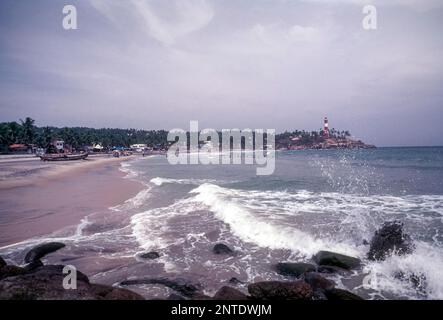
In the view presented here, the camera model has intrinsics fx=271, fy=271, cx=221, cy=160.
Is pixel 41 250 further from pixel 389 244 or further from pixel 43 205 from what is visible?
pixel 389 244

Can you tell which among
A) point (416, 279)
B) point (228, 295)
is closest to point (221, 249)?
point (228, 295)

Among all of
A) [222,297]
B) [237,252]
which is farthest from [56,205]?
[222,297]

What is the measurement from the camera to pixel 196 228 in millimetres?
12172

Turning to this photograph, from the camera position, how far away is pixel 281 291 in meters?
5.68

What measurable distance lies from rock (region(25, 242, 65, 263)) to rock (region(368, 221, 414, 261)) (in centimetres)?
1008

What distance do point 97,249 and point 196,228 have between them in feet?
14.0

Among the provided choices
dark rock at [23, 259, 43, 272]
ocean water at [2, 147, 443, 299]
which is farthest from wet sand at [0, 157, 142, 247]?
dark rock at [23, 259, 43, 272]

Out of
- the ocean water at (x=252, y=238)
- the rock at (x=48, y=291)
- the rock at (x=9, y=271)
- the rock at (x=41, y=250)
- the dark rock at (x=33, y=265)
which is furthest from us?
the rock at (x=41, y=250)

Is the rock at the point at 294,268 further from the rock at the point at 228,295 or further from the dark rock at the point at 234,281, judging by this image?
the rock at the point at 228,295

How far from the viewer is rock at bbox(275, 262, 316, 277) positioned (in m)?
7.58

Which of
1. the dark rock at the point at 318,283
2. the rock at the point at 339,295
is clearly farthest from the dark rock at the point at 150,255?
the rock at the point at 339,295

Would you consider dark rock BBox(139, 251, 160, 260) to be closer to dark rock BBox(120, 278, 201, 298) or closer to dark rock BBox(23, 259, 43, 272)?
dark rock BBox(120, 278, 201, 298)

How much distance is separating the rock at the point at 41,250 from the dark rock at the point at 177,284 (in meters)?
3.46

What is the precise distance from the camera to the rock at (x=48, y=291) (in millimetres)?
4762
